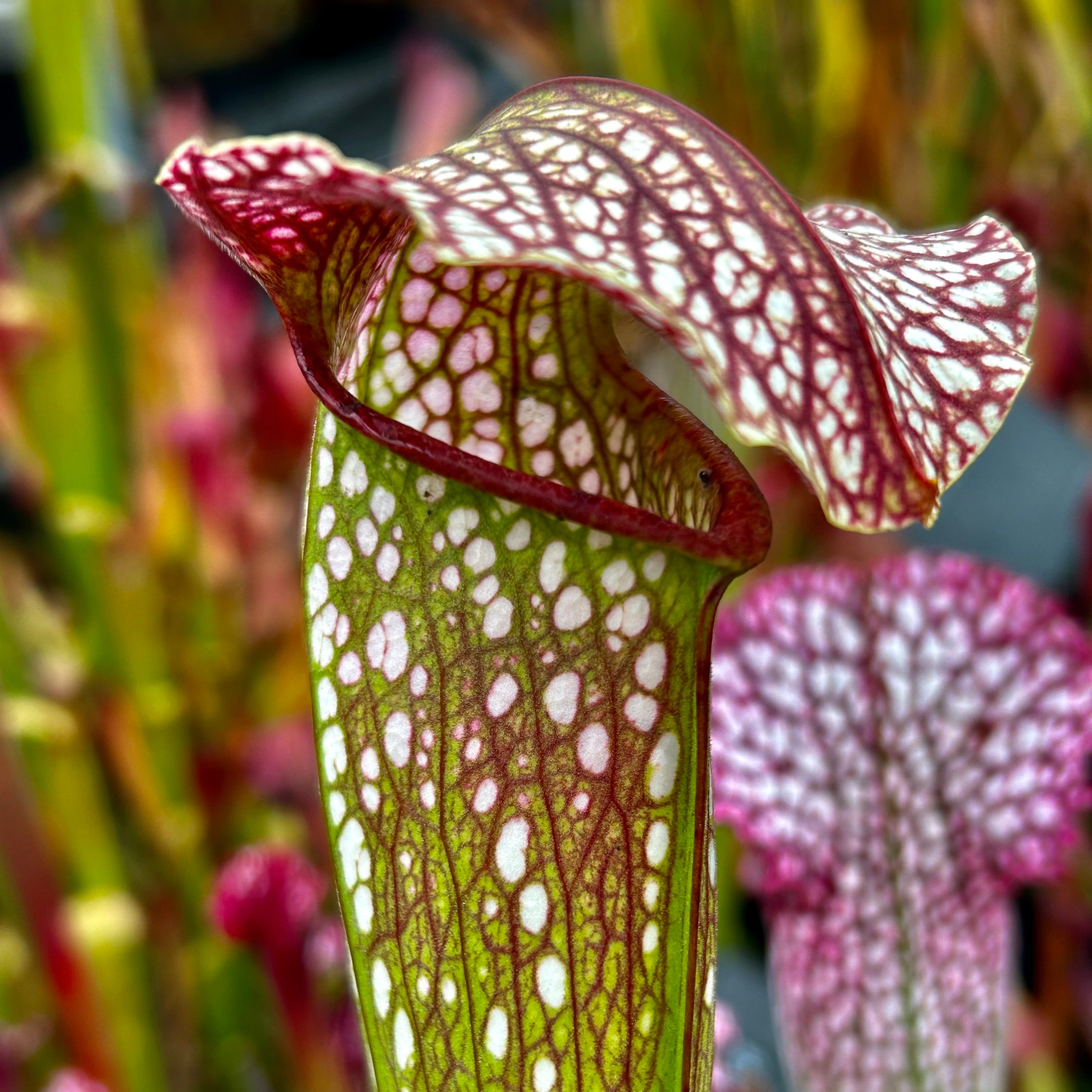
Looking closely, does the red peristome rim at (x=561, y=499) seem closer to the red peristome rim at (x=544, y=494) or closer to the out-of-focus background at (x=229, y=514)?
the red peristome rim at (x=544, y=494)

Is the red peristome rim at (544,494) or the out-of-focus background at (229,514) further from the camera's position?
the out-of-focus background at (229,514)

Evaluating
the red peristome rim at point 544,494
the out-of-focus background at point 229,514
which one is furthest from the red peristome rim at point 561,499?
the out-of-focus background at point 229,514

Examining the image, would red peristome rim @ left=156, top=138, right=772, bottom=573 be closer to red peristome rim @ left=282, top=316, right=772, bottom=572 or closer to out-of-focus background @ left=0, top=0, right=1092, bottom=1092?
red peristome rim @ left=282, top=316, right=772, bottom=572

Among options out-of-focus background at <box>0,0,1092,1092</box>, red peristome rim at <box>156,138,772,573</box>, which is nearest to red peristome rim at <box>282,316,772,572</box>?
red peristome rim at <box>156,138,772,573</box>

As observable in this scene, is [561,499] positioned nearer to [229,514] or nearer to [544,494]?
[544,494]

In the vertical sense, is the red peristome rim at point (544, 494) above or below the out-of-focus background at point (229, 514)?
above

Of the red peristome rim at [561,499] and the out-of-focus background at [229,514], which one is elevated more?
the red peristome rim at [561,499]

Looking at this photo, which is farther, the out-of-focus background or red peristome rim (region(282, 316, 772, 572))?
the out-of-focus background
